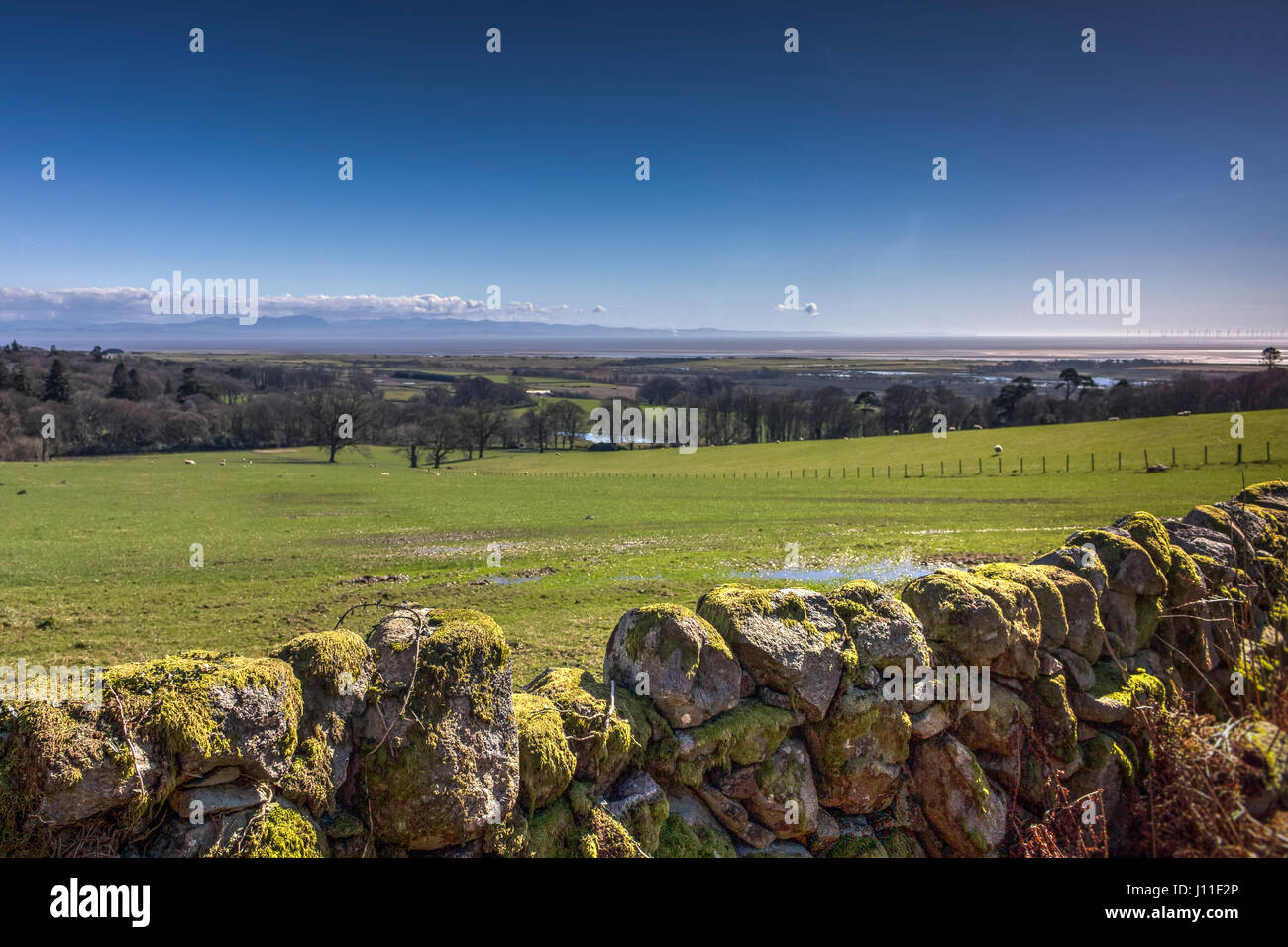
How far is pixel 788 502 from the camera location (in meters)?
40.8

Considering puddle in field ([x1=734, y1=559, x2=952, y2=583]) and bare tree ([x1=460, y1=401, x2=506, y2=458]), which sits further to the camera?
bare tree ([x1=460, y1=401, x2=506, y2=458])

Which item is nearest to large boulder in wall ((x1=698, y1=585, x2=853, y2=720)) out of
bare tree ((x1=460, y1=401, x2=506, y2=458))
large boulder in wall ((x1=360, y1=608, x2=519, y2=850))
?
large boulder in wall ((x1=360, y1=608, x2=519, y2=850))

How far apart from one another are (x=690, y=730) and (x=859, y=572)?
52.7 feet

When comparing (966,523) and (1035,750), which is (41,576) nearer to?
(1035,750)

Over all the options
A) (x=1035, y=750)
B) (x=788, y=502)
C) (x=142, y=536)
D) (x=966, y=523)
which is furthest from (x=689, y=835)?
(x=788, y=502)

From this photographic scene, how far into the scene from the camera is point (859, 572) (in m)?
20.2

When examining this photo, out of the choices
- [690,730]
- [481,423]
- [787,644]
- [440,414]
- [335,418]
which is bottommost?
[690,730]

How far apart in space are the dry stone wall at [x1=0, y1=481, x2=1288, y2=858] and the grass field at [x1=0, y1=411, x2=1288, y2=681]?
6.56 m

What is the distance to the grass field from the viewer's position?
1622 centimetres

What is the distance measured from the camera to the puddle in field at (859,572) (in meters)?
19.2

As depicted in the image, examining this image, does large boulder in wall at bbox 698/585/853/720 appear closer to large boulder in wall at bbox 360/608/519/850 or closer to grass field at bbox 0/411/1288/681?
large boulder in wall at bbox 360/608/519/850

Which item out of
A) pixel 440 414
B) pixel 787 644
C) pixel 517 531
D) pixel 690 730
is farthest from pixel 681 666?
pixel 440 414

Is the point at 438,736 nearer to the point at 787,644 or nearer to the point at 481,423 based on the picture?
the point at 787,644
